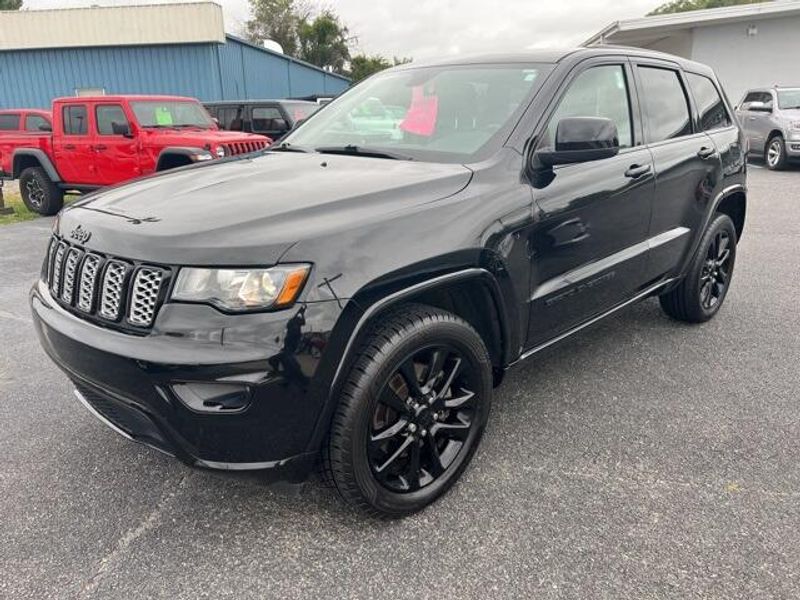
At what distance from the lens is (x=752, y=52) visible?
21359 mm

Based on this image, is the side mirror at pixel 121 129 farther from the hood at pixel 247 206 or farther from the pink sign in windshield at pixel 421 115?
the pink sign in windshield at pixel 421 115

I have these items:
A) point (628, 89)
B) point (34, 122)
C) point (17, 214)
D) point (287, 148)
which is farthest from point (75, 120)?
point (628, 89)

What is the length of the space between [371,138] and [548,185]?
93 centimetres

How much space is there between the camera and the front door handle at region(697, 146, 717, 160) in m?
3.90

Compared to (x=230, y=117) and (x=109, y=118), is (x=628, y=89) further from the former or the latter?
(x=230, y=117)

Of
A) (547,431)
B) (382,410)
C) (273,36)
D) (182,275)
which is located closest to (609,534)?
(547,431)

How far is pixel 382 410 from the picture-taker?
2326 millimetres

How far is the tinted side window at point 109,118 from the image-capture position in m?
9.52

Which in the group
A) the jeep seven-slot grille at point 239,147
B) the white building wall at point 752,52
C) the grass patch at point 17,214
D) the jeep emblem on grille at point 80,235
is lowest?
the grass patch at point 17,214

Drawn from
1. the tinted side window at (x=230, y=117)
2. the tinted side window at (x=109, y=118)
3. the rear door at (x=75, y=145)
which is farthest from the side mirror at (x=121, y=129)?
the tinted side window at (x=230, y=117)

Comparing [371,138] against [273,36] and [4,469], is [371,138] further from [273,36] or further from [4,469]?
[273,36]

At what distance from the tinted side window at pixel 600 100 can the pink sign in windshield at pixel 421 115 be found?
22.0 inches

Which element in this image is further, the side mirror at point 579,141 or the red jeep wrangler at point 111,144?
the red jeep wrangler at point 111,144

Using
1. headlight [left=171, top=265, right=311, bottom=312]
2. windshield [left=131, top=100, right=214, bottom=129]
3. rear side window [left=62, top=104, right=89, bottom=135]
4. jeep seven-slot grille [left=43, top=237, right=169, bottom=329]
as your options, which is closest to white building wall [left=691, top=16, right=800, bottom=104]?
windshield [left=131, top=100, right=214, bottom=129]
